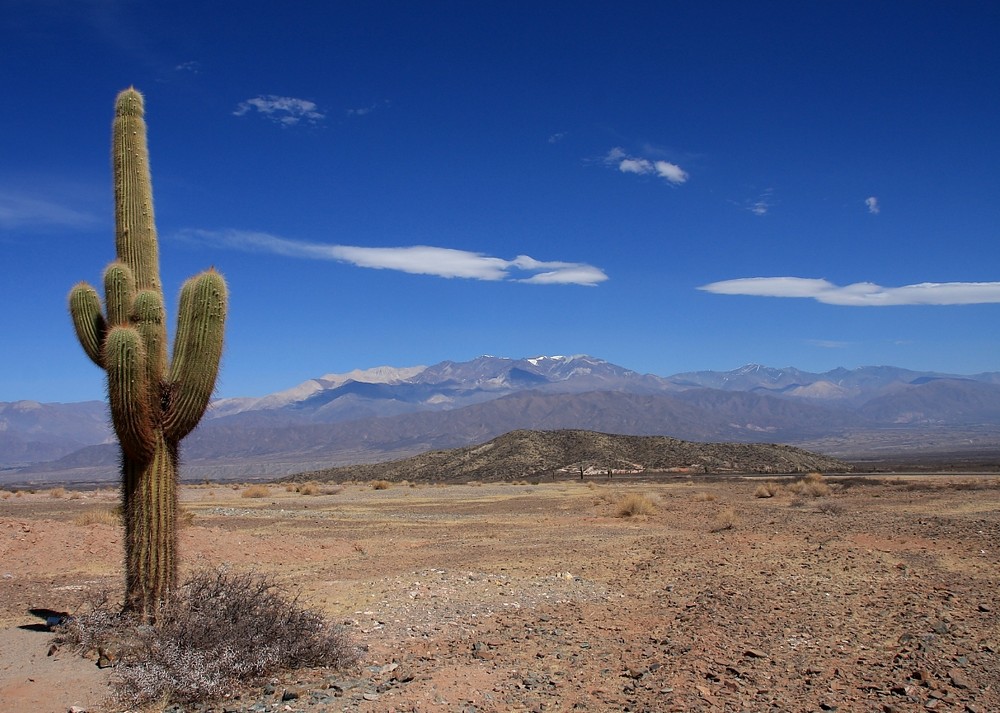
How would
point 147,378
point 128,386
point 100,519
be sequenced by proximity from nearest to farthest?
point 128,386 → point 147,378 → point 100,519

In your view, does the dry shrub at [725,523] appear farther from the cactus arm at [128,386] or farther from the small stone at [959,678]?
the cactus arm at [128,386]

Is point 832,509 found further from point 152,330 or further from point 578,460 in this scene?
point 578,460

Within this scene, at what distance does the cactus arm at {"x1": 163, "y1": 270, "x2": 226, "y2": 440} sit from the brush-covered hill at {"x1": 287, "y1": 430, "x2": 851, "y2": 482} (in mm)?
61915

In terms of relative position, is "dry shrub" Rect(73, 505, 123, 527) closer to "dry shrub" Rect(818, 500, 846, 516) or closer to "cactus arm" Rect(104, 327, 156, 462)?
"cactus arm" Rect(104, 327, 156, 462)

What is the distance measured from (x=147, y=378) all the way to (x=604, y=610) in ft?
24.0

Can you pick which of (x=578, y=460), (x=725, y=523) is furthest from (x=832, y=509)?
(x=578, y=460)

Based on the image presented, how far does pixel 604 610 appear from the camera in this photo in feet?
39.4

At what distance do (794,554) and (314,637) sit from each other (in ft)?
36.8

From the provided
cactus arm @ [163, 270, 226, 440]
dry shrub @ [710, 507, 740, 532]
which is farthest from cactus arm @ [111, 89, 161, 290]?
dry shrub @ [710, 507, 740, 532]

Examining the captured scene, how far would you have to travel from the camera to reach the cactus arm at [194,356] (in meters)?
9.97

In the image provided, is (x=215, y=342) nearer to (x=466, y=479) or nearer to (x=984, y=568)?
(x=984, y=568)

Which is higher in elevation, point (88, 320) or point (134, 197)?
point (134, 197)

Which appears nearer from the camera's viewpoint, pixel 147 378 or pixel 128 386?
pixel 128 386

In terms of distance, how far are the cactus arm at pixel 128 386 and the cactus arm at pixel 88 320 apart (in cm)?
77
